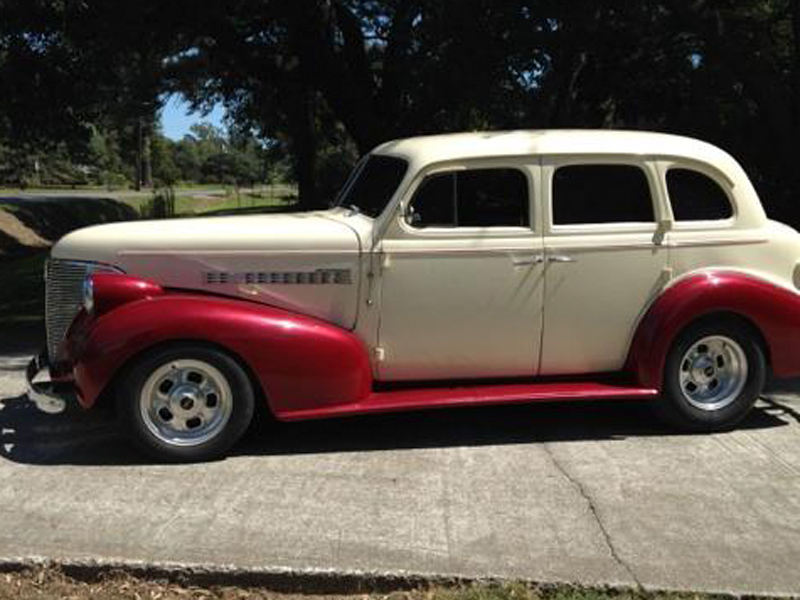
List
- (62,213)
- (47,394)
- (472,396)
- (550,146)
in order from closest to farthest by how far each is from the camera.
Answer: (47,394), (472,396), (550,146), (62,213)

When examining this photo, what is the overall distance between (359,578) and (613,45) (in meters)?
7.96

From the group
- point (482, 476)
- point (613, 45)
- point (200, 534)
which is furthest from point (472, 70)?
point (200, 534)

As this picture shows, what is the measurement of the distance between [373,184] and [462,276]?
960 millimetres

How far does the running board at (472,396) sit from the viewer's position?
5176 mm

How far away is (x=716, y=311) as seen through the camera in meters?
5.55

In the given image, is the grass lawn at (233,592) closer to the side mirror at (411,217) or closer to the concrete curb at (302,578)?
the concrete curb at (302,578)

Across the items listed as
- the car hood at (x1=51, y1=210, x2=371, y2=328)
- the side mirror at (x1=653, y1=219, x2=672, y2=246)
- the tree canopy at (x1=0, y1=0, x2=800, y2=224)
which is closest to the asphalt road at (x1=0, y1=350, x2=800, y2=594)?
the car hood at (x1=51, y1=210, x2=371, y2=328)

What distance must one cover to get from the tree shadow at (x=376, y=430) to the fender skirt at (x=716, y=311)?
479 mm

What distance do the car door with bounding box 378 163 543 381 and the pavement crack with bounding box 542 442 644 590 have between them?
664 mm

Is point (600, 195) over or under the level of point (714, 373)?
over

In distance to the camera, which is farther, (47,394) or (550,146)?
(550,146)

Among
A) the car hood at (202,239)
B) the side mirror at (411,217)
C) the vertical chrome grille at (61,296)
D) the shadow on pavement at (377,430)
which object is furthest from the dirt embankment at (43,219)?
the side mirror at (411,217)

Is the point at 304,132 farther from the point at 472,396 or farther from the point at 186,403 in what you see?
the point at 186,403

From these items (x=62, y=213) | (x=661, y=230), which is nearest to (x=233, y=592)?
(x=661, y=230)
